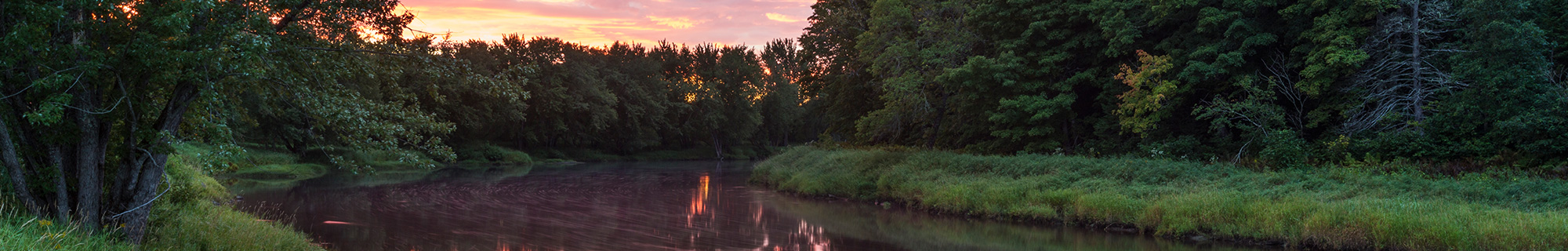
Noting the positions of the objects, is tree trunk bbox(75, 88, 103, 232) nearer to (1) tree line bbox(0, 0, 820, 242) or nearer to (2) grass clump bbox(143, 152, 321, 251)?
(1) tree line bbox(0, 0, 820, 242)

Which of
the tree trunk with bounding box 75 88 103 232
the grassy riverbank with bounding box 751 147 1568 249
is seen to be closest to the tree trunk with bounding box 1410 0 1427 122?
the grassy riverbank with bounding box 751 147 1568 249

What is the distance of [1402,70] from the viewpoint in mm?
19312

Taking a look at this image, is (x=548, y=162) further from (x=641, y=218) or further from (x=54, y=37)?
(x=54, y=37)

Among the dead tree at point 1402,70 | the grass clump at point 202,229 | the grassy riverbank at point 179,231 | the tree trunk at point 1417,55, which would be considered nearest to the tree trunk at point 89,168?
the grassy riverbank at point 179,231

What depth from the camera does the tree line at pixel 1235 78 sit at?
1716 centimetres

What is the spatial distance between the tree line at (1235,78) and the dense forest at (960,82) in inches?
2.8

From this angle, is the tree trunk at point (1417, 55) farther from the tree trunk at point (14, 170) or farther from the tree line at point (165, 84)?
the tree trunk at point (14, 170)

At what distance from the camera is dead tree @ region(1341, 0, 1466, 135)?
1870 cm

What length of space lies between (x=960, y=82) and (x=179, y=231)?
20556 mm

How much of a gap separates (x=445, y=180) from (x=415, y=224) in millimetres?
17285

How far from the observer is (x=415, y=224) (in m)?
18.5

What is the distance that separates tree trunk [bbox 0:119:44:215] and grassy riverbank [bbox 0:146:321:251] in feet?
0.34

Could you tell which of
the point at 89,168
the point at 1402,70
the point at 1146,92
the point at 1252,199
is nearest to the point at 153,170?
the point at 89,168

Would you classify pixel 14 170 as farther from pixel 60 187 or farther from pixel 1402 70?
pixel 1402 70
